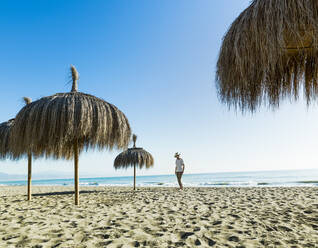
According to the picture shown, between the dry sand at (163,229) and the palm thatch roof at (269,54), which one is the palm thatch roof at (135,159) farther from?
the palm thatch roof at (269,54)

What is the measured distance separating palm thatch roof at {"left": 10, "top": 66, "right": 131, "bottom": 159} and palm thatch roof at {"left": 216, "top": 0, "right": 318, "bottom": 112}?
9.67 feet

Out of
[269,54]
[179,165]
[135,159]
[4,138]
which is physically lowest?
[179,165]

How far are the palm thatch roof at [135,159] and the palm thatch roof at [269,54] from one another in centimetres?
860

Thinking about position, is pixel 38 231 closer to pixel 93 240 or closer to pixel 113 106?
pixel 93 240

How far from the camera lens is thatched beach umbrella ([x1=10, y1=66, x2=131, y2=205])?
410 centimetres

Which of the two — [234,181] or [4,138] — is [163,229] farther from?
[234,181]

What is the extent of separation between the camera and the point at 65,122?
13.4 feet

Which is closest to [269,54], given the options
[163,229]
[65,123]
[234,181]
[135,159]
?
[163,229]

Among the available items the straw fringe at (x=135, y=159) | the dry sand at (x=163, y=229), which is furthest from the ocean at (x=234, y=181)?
the dry sand at (x=163, y=229)

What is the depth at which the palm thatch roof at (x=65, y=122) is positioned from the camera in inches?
161

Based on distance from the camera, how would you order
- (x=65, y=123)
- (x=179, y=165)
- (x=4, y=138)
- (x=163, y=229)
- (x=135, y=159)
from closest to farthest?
(x=163, y=229), (x=65, y=123), (x=4, y=138), (x=179, y=165), (x=135, y=159)

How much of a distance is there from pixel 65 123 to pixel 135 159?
6.65m

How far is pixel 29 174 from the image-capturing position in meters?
5.63

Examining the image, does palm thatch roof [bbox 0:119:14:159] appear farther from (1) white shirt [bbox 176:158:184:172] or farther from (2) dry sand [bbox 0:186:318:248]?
(1) white shirt [bbox 176:158:184:172]
